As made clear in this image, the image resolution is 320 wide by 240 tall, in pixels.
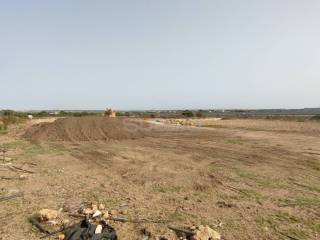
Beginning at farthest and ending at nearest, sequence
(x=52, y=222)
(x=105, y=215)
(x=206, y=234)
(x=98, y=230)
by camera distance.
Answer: (x=105, y=215) < (x=52, y=222) < (x=98, y=230) < (x=206, y=234)

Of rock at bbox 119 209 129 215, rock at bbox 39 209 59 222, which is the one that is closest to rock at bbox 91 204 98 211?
rock at bbox 119 209 129 215

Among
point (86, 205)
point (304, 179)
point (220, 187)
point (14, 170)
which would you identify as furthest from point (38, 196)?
point (304, 179)

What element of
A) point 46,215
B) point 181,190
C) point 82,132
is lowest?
point 82,132

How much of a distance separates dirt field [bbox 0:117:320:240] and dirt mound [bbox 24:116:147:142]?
8.00 m

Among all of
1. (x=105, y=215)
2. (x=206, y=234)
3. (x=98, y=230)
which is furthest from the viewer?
(x=105, y=215)

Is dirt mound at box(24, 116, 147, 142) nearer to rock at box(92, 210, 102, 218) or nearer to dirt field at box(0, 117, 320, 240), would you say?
dirt field at box(0, 117, 320, 240)

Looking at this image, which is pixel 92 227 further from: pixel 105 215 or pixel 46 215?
pixel 46 215

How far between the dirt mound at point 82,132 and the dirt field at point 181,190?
8002 mm

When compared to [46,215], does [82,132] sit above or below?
below

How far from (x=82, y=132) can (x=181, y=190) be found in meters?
17.2

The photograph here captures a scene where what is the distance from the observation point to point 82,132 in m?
24.3

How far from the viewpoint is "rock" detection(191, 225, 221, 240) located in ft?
16.9

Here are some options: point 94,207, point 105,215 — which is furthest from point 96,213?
point 94,207

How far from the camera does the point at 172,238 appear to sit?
534 centimetres
